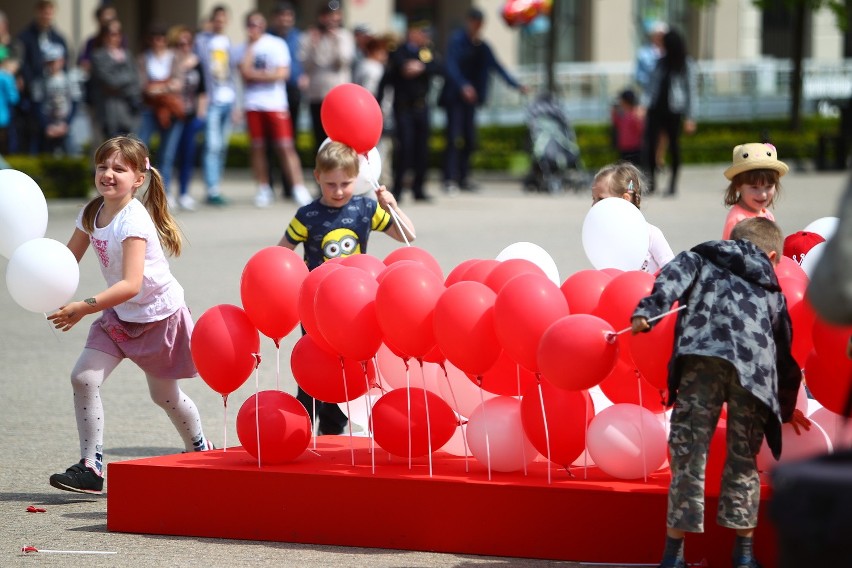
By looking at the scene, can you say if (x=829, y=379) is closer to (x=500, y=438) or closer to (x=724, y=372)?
(x=724, y=372)

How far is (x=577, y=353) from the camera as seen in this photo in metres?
4.58

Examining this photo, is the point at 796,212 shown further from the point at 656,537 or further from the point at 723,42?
the point at 723,42

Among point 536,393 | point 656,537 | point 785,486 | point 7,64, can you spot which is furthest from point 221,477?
point 7,64

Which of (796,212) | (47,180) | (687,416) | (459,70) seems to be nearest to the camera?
(687,416)

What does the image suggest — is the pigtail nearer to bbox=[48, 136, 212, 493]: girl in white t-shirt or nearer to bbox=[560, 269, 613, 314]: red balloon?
bbox=[48, 136, 212, 493]: girl in white t-shirt

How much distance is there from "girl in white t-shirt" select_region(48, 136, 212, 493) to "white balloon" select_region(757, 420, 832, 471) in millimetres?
2369

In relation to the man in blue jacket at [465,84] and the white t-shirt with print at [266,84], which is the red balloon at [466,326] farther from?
the man in blue jacket at [465,84]

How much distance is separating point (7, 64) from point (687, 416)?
16.8 meters

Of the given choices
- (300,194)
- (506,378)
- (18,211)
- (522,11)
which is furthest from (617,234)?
(522,11)

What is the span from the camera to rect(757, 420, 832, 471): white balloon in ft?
15.4

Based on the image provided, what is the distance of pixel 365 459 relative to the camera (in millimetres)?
5441

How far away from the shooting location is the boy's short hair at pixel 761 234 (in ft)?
15.3

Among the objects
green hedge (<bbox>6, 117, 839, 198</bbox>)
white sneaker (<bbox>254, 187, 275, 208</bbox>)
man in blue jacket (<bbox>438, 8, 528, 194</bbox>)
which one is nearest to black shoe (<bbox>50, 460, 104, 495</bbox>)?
white sneaker (<bbox>254, 187, 275, 208</bbox>)

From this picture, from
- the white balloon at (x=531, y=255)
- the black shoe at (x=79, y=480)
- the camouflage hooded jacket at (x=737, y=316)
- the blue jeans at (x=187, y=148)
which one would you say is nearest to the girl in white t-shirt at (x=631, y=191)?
the white balloon at (x=531, y=255)
